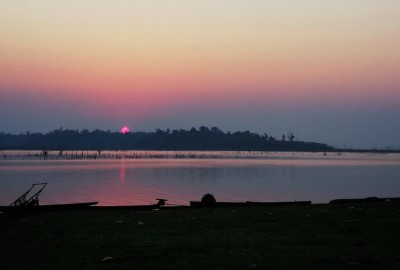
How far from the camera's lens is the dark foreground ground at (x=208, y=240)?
12.0m

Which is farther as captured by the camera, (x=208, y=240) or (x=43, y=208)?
(x=43, y=208)

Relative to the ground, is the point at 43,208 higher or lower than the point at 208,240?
lower

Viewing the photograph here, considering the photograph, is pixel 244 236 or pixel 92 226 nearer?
pixel 244 236

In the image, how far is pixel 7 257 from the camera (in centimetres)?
1385

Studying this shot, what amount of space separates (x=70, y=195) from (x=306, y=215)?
40.8 metres

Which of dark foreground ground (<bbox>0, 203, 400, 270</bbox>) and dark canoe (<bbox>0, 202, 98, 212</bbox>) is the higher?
dark foreground ground (<bbox>0, 203, 400, 270</bbox>)

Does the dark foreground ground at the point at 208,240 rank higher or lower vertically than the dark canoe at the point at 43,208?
higher

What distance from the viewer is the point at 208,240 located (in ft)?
51.0

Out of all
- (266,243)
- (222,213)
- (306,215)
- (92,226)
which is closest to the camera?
(266,243)

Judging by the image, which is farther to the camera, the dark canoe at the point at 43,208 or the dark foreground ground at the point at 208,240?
the dark canoe at the point at 43,208

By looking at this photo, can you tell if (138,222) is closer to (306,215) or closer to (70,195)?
(306,215)

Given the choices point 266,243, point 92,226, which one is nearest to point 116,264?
point 266,243

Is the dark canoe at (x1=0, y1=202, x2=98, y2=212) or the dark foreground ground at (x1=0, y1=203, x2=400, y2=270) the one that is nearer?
the dark foreground ground at (x1=0, y1=203, x2=400, y2=270)

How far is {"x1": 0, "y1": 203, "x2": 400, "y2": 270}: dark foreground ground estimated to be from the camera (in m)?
12.0
